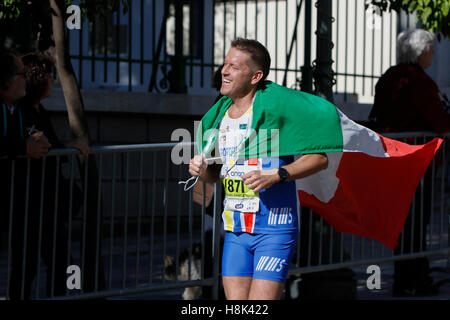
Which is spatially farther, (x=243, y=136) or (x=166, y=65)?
(x=166, y=65)

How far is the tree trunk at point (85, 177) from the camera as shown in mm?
5857

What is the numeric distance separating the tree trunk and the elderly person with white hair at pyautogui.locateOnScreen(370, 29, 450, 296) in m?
2.46

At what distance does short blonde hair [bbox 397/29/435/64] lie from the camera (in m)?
7.04

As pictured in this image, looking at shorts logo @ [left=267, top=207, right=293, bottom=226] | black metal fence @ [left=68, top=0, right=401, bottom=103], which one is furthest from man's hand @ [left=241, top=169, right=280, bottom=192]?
black metal fence @ [left=68, top=0, right=401, bottom=103]

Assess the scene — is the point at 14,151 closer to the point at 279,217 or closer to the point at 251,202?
the point at 251,202

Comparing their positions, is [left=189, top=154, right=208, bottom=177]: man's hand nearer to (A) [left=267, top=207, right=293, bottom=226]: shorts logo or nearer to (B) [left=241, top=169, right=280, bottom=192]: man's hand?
(B) [left=241, top=169, right=280, bottom=192]: man's hand

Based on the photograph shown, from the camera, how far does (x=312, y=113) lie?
14.3ft

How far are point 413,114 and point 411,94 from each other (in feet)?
0.58

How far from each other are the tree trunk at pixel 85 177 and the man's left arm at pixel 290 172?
1.89 m
